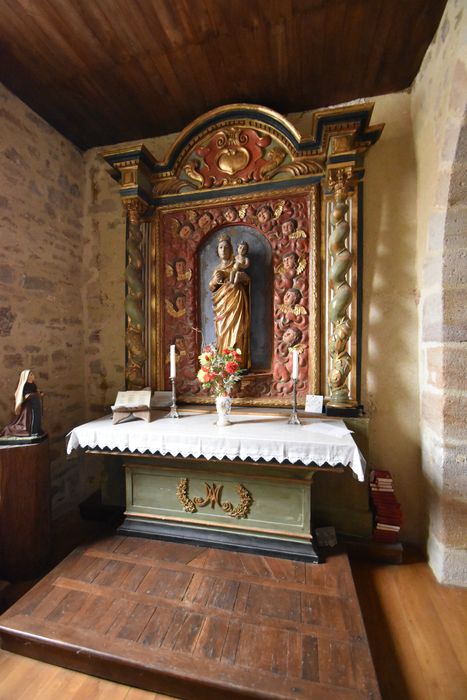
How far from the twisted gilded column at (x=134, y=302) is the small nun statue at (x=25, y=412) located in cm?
96

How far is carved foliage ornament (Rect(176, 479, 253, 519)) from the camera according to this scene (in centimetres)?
253

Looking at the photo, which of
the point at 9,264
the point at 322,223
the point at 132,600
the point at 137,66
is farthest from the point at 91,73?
the point at 132,600

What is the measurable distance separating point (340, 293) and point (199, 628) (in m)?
2.59

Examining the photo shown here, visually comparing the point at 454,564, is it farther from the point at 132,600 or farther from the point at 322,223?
the point at 322,223

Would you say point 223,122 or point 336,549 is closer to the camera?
point 336,549

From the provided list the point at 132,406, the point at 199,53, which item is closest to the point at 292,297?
the point at 132,406

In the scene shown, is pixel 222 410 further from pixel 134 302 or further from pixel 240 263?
pixel 134 302

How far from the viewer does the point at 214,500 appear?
8.52 feet

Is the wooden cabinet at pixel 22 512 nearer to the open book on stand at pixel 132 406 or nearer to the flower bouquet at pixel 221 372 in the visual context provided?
the open book on stand at pixel 132 406

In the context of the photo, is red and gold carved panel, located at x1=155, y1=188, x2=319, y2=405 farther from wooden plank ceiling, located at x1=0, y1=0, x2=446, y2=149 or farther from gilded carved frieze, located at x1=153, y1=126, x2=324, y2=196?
wooden plank ceiling, located at x1=0, y1=0, x2=446, y2=149

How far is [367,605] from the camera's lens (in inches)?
86.5

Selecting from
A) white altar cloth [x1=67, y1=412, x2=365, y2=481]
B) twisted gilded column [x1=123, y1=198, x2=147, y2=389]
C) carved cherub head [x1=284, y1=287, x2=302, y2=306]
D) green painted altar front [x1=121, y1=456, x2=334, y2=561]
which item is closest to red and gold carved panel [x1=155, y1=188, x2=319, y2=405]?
carved cherub head [x1=284, y1=287, x2=302, y2=306]

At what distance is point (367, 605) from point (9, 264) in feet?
13.2

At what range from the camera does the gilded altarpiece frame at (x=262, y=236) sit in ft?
9.37
